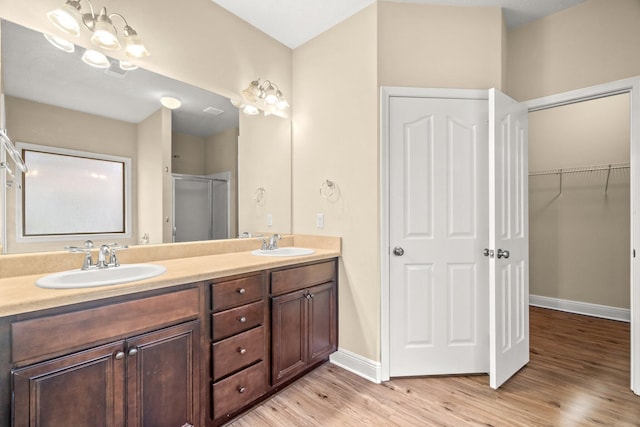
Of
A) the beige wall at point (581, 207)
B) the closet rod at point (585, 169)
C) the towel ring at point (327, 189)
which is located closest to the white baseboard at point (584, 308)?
the beige wall at point (581, 207)

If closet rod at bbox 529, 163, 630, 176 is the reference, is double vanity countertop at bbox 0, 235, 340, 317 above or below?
below

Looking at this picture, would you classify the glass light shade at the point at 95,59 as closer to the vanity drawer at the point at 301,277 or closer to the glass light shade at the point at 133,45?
the glass light shade at the point at 133,45

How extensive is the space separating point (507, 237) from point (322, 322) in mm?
1450

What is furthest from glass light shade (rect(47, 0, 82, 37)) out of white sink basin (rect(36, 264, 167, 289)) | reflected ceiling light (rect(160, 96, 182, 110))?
white sink basin (rect(36, 264, 167, 289))

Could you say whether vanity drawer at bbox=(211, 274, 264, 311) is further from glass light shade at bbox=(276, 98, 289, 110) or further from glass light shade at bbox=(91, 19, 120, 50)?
glass light shade at bbox=(276, 98, 289, 110)

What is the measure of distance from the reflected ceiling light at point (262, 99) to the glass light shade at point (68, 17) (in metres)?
1.01

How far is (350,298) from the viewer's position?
230 cm

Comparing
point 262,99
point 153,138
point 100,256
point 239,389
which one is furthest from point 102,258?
point 262,99

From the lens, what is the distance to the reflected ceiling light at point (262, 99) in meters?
2.41

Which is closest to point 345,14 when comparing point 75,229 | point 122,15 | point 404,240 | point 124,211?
point 122,15

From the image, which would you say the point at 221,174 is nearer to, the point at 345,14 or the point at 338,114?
the point at 338,114

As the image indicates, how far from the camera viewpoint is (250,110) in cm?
249

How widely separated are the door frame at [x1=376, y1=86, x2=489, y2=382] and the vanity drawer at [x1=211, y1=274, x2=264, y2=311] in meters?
0.87

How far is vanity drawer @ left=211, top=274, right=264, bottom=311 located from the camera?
1.57 m
